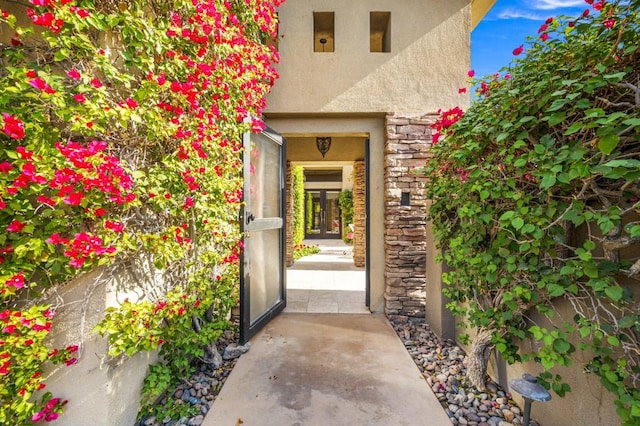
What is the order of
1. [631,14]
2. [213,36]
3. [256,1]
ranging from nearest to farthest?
[631,14] → [213,36] → [256,1]

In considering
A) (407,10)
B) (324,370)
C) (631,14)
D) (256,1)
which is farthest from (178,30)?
(407,10)

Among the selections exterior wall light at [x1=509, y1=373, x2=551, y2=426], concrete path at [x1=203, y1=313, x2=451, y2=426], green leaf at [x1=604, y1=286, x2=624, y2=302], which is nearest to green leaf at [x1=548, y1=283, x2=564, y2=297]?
green leaf at [x1=604, y1=286, x2=624, y2=302]

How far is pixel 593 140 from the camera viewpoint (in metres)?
1.27

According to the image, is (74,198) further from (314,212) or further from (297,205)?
(314,212)

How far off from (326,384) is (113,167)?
7.06 ft

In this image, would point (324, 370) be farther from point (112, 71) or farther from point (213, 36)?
point (213, 36)

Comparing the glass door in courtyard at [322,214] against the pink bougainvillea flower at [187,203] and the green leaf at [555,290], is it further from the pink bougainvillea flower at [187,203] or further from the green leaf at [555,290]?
the green leaf at [555,290]

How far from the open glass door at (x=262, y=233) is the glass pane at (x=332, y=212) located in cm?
994

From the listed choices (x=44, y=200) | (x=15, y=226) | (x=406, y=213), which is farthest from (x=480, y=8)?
(x=15, y=226)

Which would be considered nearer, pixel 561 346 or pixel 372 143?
pixel 561 346

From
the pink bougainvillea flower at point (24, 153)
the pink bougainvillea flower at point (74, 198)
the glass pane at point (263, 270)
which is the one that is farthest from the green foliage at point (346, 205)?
the pink bougainvillea flower at point (24, 153)

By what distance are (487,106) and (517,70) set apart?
0.25 meters

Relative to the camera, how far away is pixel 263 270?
127 inches

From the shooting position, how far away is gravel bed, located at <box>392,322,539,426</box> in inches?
71.0
